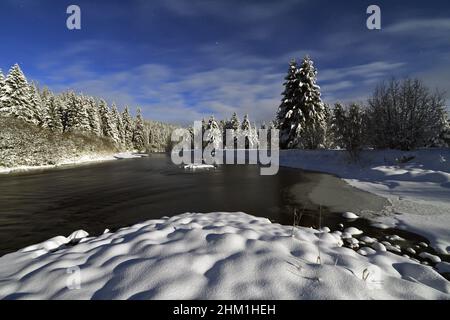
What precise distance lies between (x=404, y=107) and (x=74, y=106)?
63.5 m

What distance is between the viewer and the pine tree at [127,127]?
247 ft

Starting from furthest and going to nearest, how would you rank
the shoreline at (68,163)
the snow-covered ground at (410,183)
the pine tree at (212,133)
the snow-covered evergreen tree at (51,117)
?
the pine tree at (212,133)
the snow-covered evergreen tree at (51,117)
the shoreline at (68,163)
the snow-covered ground at (410,183)

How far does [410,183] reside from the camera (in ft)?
39.5

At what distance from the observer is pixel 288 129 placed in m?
33.9

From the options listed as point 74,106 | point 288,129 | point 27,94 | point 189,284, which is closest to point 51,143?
point 27,94

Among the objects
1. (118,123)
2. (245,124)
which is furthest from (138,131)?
Result: (245,124)

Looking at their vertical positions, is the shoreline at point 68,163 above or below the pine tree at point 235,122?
below

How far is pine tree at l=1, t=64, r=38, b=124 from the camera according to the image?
37.8 meters

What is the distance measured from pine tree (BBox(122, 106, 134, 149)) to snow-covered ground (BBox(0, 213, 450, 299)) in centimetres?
7714

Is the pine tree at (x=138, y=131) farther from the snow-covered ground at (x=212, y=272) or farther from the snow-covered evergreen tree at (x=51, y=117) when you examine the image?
the snow-covered ground at (x=212, y=272)

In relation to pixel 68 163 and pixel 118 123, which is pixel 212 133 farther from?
pixel 118 123

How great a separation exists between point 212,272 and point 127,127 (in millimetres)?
81651

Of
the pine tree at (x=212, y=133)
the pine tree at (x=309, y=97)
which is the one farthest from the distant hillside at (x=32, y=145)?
the pine tree at (x=309, y=97)

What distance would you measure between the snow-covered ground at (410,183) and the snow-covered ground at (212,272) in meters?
2.94
